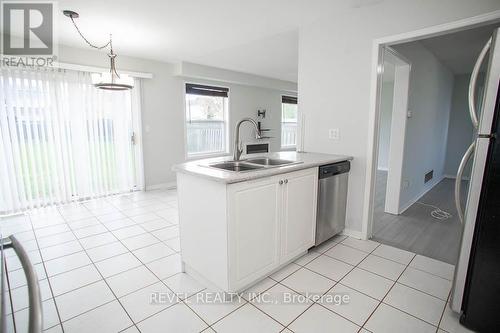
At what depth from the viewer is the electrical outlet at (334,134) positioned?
2.88 metres

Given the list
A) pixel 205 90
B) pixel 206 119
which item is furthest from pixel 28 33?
pixel 206 119

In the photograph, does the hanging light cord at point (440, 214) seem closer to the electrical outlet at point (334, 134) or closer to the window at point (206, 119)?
the electrical outlet at point (334, 134)

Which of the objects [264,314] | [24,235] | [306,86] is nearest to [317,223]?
[264,314]

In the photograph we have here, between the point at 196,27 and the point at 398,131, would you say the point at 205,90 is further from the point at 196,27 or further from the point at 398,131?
the point at 398,131

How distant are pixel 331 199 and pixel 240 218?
1254mm

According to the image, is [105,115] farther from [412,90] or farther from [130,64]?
[412,90]

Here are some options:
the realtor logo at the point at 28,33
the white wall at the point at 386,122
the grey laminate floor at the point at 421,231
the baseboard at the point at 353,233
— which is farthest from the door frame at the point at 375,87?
the white wall at the point at 386,122

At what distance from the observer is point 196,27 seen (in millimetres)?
3174

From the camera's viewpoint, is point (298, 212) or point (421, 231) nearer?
point (298, 212)

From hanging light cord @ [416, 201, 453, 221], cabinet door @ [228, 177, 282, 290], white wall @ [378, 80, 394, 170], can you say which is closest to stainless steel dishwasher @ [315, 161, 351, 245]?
cabinet door @ [228, 177, 282, 290]

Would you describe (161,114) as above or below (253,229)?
above

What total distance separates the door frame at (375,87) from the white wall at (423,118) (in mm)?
650

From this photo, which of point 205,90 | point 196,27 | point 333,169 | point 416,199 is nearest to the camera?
point 333,169

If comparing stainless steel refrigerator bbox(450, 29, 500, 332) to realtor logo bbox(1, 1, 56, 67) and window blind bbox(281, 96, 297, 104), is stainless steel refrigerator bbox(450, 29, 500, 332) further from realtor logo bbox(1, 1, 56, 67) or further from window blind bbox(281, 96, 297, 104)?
window blind bbox(281, 96, 297, 104)
